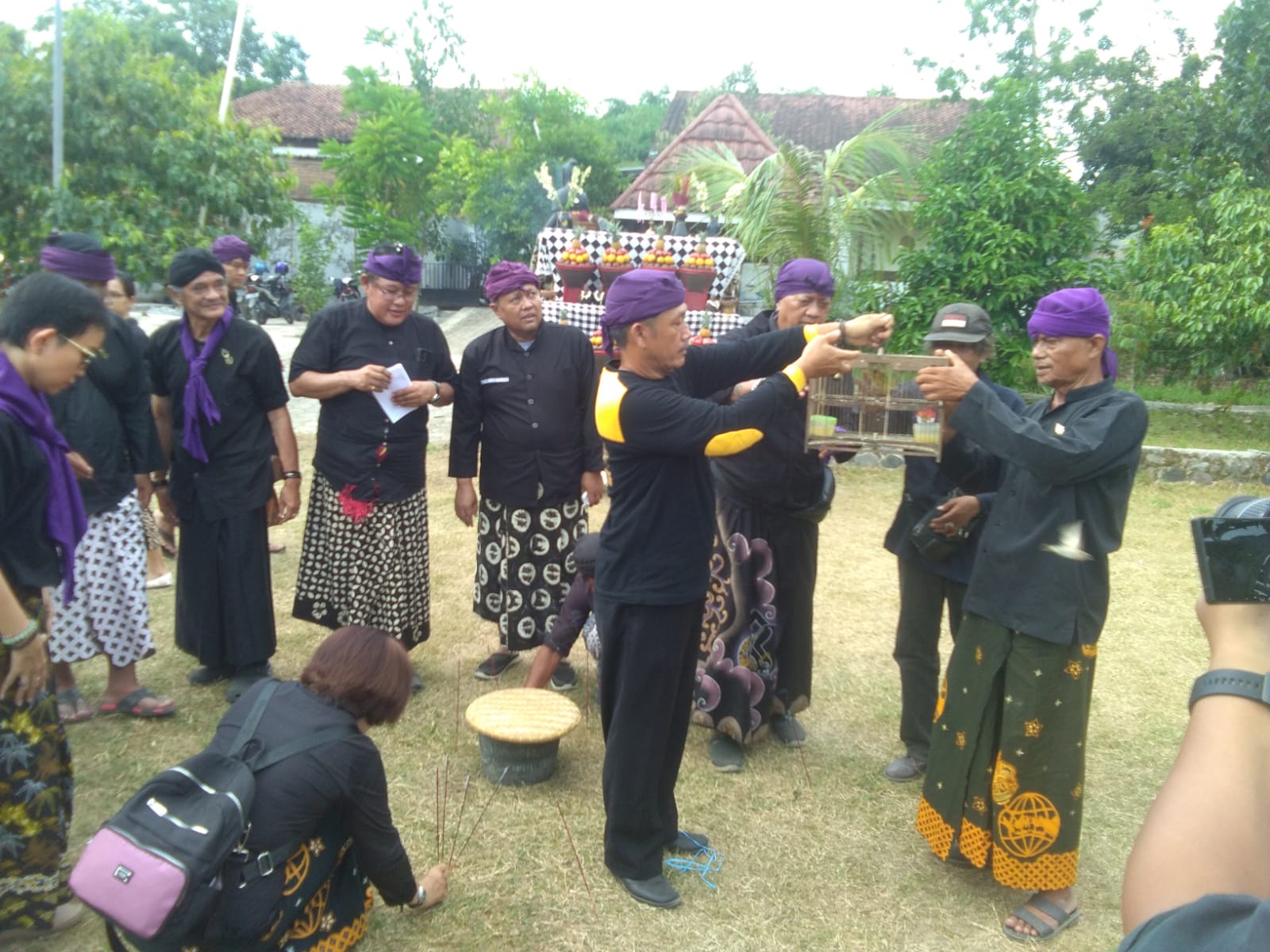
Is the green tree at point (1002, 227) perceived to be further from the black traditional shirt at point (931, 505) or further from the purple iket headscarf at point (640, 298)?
the purple iket headscarf at point (640, 298)

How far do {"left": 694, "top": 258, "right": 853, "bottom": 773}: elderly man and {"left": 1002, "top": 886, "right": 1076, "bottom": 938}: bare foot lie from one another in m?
1.23

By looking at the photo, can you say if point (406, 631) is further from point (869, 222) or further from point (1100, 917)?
point (869, 222)

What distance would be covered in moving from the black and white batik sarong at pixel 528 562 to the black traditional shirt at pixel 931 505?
1.56m

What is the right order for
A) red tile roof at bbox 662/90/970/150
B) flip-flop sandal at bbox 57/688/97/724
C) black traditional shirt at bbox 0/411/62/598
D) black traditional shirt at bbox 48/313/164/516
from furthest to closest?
red tile roof at bbox 662/90/970/150 → flip-flop sandal at bbox 57/688/97/724 → black traditional shirt at bbox 48/313/164/516 → black traditional shirt at bbox 0/411/62/598

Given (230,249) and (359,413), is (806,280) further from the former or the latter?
(230,249)

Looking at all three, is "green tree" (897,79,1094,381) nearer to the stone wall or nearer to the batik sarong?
the stone wall

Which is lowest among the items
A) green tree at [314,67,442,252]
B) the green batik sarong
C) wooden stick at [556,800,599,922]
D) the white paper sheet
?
wooden stick at [556,800,599,922]

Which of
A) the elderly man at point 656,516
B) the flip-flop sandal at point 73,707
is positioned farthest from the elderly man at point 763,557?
the flip-flop sandal at point 73,707

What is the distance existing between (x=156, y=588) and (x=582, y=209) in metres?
5.56

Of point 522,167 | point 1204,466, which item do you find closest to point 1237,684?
point 1204,466

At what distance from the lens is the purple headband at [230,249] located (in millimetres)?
5504

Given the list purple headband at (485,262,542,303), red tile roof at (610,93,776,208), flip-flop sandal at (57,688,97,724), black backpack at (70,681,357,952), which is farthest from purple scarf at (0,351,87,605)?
red tile roof at (610,93,776,208)

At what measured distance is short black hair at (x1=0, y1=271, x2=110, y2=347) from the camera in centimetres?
269

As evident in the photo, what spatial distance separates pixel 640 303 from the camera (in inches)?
115
